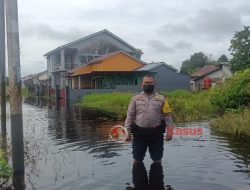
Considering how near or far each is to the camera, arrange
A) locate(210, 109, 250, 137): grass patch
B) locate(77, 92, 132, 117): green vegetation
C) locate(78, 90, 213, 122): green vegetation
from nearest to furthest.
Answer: locate(210, 109, 250, 137): grass patch
locate(78, 90, 213, 122): green vegetation
locate(77, 92, 132, 117): green vegetation

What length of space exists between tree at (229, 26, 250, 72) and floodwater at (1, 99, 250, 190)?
1048 inches

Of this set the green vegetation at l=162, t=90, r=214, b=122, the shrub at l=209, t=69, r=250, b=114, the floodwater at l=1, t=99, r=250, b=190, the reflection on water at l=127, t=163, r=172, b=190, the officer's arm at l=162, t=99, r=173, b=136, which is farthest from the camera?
the green vegetation at l=162, t=90, r=214, b=122

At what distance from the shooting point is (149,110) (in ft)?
21.5

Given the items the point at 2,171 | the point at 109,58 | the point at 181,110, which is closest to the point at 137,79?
the point at 109,58

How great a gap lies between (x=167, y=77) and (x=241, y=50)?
7.52m

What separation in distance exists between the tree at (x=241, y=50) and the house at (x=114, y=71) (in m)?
8.57

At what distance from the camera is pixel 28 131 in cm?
1350

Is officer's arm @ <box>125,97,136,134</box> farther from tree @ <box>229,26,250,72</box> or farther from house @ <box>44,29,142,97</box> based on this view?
house @ <box>44,29,142,97</box>

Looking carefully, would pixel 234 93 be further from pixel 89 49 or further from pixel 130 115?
pixel 89 49

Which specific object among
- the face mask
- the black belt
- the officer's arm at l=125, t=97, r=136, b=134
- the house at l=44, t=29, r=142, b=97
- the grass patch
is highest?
the house at l=44, t=29, r=142, b=97

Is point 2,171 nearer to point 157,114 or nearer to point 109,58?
point 157,114

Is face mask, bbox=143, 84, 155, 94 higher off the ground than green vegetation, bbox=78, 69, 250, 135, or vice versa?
face mask, bbox=143, 84, 155, 94

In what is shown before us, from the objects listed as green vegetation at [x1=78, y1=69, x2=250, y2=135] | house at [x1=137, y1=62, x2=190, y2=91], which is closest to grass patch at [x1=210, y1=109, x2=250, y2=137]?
green vegetation at [x1=78, y1=69, x2=250, y2=135]

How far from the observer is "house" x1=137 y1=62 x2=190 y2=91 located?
1490 inches
